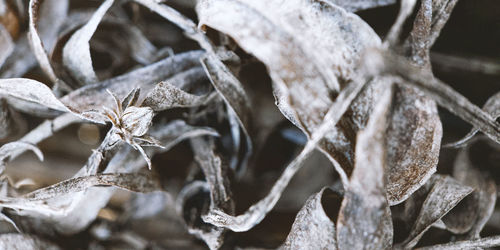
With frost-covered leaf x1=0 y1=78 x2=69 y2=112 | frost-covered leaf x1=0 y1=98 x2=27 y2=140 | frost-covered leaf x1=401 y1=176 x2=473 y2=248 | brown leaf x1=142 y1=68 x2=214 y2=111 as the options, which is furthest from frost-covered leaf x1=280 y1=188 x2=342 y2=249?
frost-covered leaf x1=0 y1=98 x2=27 y2=140

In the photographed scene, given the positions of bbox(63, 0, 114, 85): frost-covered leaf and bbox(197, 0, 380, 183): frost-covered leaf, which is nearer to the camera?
bbox(197, 0, 380, 183): frost-covered leaf

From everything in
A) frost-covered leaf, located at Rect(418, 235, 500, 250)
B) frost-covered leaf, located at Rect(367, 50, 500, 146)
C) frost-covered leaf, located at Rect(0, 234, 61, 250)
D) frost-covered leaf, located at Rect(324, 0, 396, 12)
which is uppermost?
frost-covered leaf, located at Rect(324, 0, 396, 12)

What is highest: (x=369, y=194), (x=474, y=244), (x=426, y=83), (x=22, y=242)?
(x=426, y=83)

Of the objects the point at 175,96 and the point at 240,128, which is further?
the point at 240,128

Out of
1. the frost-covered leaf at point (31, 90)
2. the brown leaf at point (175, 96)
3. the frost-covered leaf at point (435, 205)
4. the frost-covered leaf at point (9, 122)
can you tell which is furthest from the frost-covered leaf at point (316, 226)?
the frost-covered leaf at point (9, 122)

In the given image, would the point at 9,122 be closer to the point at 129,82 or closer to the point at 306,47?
the point at 129,82

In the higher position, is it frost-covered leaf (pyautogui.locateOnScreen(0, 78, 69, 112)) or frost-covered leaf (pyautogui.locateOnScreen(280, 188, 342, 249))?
frost-covered leaf (pyautogui.locateOnScreen(0, 78, 69, 112))

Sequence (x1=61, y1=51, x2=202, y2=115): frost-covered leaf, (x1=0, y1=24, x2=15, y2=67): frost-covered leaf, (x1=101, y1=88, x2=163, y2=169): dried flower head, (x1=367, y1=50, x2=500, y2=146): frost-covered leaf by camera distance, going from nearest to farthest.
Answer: (x1=367, y1=50, x2=500, y2=146): frost-covered leaf, (x1=101, y1=88, x2=163, y2=169): dried flower head, (x1=61, y1=51, x2=202, y2=115): frost-covered leaf, (x1=0, y1=24, x2=15, y2=67): frost-covered leaf

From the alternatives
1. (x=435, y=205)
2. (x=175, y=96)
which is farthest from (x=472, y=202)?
(x=175, y=96)

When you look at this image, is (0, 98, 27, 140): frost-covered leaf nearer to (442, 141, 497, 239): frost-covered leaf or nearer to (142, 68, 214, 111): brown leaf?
(142, 68, 214, 111): brown leaf

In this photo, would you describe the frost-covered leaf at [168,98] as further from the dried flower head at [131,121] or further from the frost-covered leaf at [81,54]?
the frost-covered leaf at [81,54]
